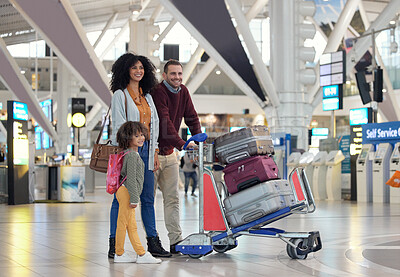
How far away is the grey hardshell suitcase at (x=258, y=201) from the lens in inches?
246

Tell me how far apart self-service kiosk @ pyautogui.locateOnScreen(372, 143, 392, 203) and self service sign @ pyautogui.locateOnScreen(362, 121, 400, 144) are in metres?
0.24

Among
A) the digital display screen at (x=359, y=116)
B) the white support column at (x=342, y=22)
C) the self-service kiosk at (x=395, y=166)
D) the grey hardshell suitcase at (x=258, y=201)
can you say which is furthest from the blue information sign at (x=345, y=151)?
the grey hardshell suitcase at (x=258, y=201)

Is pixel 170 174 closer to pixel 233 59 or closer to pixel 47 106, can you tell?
pixel 233 59

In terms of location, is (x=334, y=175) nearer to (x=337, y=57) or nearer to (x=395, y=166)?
(x=395, y=166)

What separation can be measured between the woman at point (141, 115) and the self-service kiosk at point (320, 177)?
14406 millimetres

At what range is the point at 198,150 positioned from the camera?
255 inches

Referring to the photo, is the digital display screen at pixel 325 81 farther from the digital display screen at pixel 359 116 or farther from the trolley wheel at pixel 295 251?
the trolley wheel at pixel 295 251

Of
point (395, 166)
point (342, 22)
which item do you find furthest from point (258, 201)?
point (342, 22)

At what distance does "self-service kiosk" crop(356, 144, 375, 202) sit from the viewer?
18.5 m

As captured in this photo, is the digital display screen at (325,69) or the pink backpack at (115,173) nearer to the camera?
the pink backpack at (115,173)

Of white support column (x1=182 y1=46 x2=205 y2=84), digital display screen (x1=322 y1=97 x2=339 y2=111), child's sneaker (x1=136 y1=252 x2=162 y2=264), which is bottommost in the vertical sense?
child's sneaker (x1=136 y1=252 x2=162 y2=264)

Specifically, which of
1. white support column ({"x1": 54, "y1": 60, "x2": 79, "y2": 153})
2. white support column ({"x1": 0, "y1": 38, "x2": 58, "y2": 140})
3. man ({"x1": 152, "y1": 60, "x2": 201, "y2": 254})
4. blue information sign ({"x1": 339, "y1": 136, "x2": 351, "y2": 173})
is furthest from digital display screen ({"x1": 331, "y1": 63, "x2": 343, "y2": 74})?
white support column ({"x1": 54, "y1": 60, "x2": 79, "y2": 153})

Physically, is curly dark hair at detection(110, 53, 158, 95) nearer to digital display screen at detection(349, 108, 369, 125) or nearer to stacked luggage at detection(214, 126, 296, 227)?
stacked luggage at detection(214, 126, 296, 227)

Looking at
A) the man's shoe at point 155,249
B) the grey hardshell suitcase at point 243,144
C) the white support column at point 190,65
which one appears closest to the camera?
the grey hardshell suitcase at point 243,144
